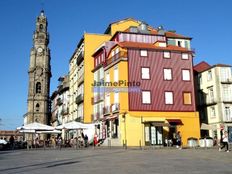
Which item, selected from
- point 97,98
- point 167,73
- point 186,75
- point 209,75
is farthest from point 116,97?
point 209,75

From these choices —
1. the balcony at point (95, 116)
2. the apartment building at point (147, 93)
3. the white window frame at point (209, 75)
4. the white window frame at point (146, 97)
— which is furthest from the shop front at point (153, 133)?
the white window frame at point (209, 75)

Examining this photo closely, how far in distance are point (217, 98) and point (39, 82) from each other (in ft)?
197

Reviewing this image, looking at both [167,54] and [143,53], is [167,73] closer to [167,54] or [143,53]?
[167,54]

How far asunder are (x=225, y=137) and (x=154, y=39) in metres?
23.8

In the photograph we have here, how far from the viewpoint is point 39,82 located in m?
96.1

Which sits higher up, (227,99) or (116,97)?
(227,99)

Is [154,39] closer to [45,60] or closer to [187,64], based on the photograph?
[187,64]

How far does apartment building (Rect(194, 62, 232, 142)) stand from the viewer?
154 ft

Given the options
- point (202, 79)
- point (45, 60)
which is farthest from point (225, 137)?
point (45, 60)

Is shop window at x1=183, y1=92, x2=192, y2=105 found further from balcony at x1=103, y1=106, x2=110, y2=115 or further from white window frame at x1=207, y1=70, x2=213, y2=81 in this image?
balcony at x1=103, y1=106, x2=110, y2=115

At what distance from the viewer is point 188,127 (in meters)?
40.7

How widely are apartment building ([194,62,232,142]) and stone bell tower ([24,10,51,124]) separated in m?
55.4

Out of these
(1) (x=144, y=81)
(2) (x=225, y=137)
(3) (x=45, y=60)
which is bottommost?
(2) (x=225, y=137)

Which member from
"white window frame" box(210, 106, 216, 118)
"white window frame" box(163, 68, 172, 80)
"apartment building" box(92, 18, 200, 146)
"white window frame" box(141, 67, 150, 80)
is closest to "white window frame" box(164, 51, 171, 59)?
"apartment building" box(92, 18, 200, 146)
